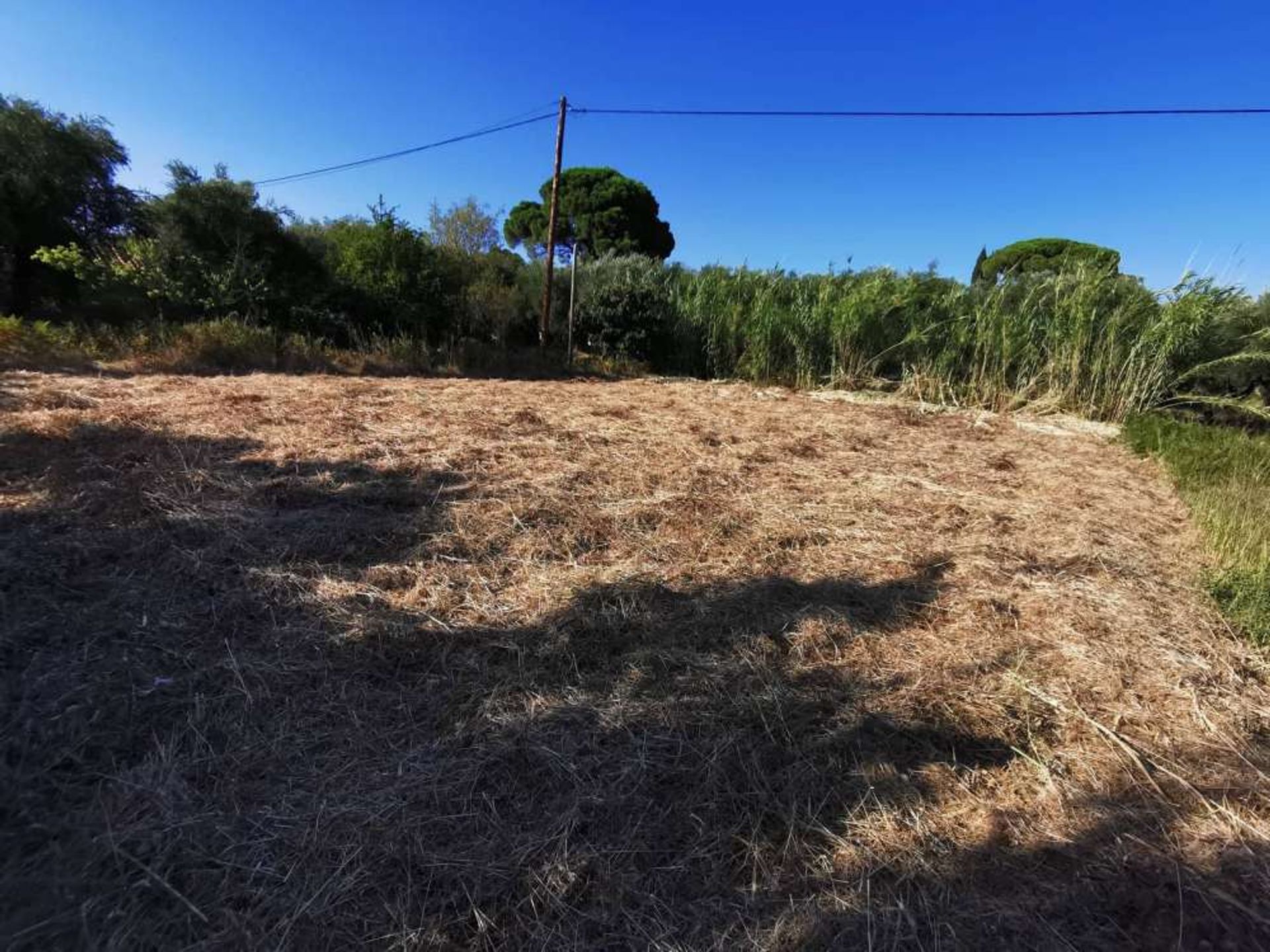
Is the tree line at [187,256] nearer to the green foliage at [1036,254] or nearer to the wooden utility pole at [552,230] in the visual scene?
the wooden utility pole at [552,230]

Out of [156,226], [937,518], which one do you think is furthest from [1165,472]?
[156,226]

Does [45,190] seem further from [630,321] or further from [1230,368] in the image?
[1230,368]

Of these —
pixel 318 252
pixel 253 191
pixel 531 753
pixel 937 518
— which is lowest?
pixel 531 753

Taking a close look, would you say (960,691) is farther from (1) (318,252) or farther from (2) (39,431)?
(1) (318,252)

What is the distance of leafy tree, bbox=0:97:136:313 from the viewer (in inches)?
306

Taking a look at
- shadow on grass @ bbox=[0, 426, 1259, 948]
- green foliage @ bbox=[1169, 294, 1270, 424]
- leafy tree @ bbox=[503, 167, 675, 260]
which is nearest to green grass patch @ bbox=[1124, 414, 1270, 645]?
green foliage @ bbox=[1169, 294, 1270, 424]

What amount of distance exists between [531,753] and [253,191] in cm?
1002

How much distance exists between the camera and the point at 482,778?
152 cm

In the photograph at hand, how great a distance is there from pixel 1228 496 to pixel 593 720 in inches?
177

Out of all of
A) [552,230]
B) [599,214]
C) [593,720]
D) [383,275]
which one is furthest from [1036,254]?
[593,720]

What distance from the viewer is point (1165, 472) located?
503cm

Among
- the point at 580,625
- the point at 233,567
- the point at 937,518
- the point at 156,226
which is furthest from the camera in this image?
the point at 156,226

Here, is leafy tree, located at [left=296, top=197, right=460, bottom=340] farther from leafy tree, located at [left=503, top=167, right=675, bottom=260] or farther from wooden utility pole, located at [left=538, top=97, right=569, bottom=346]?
leafy tree, located at [left=503, top=167, right=675, bottom=260]

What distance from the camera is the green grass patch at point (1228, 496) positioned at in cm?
263
